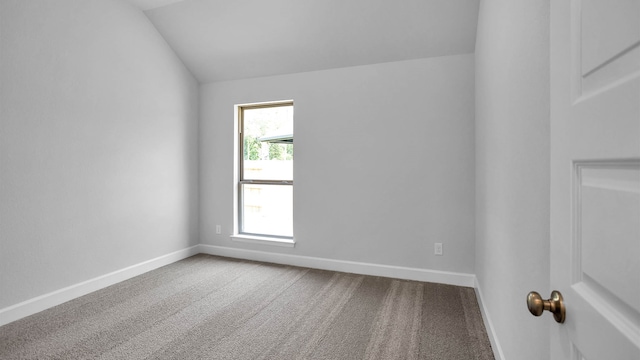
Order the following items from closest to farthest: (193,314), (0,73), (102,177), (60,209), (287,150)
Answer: (0,73) → (193,314) → (60,209) → (102,177) → (287,150)

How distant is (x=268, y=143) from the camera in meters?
3.91

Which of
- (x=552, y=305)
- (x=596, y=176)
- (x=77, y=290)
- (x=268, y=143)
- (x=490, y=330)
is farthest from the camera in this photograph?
(x=268, y=143)

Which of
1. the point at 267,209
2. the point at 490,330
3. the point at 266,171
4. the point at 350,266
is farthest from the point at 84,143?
the point at 490,330

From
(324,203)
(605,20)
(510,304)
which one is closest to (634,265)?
(605,20)

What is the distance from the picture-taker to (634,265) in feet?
1.42

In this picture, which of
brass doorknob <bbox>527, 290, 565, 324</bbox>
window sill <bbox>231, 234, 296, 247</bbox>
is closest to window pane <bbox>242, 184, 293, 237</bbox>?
window sill <bbox>231, 234, 296, 247</bbox>

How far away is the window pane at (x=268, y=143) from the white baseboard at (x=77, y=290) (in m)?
1.43

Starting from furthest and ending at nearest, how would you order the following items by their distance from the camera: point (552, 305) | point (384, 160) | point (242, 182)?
point (242, 182)
point (384, 160)
point (552, 305)

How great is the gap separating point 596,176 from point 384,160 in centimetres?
273

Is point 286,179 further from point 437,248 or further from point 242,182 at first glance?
point 437,248

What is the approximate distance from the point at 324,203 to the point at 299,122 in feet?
3.26

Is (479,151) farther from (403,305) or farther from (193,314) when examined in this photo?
(193,314)

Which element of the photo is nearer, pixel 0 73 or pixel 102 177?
pixel 0 73

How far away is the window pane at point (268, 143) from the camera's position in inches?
149
